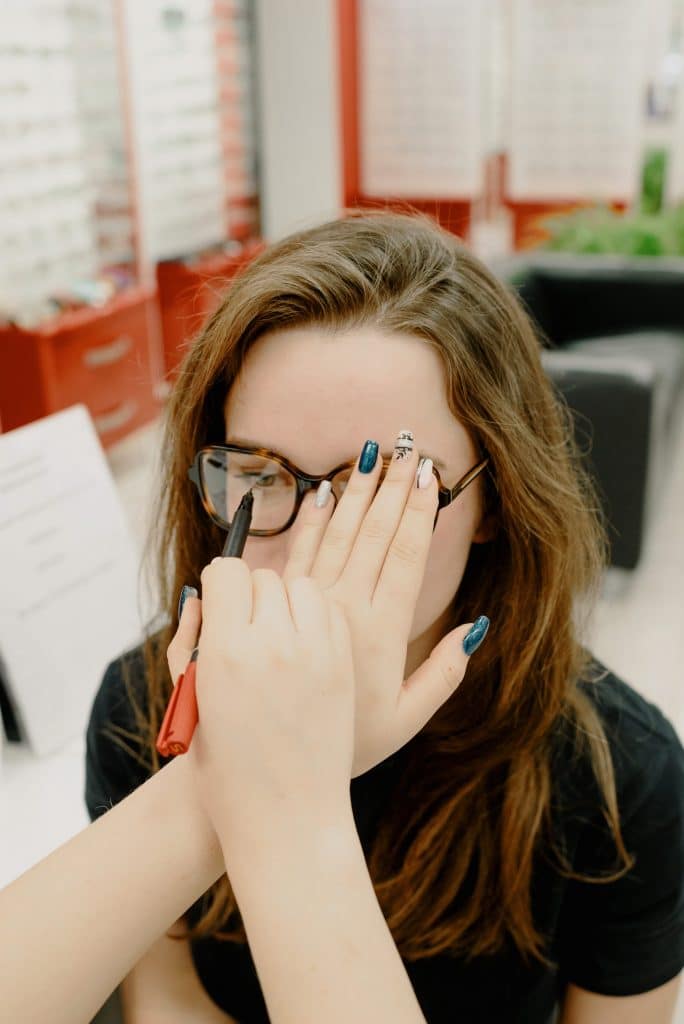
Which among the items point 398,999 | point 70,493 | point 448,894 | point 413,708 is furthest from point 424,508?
point 70,493

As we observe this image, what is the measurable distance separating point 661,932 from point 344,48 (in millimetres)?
6045

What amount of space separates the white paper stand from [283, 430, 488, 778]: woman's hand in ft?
1.78

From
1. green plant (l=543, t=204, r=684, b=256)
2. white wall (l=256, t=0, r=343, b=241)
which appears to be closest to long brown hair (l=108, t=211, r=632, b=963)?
green plant (l=543, t=204, r=684, b=256)

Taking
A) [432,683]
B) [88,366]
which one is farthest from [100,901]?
[88,366]

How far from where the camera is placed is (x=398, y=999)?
0.55m

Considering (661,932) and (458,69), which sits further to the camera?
(458,69)

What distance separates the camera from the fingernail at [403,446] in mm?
723

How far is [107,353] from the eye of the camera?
11.9 feet

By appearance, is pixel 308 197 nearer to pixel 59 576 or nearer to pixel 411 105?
pixel 411 105

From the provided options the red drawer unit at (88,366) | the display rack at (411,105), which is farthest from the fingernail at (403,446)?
the display rack at (411,105)

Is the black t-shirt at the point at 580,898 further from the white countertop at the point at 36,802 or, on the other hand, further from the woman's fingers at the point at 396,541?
the woman's fingers at the point at 396,541

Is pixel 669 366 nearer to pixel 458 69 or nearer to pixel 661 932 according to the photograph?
pixel 661 932

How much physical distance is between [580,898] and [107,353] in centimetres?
309

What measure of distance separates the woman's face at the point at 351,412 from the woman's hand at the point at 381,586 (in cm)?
8
